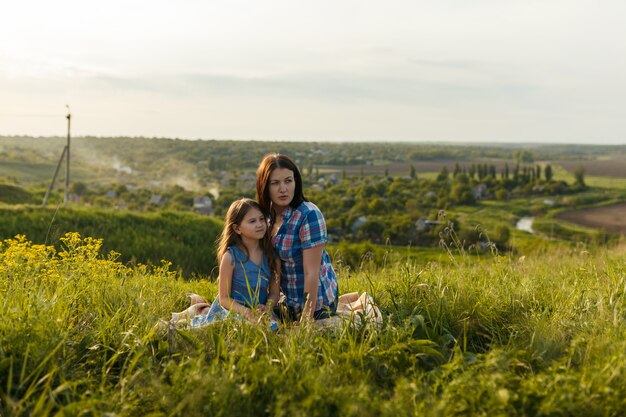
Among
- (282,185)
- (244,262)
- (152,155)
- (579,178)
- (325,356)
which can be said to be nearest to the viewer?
(325,356)

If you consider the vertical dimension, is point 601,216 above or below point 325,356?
below

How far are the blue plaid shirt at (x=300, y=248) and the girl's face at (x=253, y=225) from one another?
0.15 metres

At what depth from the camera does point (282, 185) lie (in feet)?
14.5

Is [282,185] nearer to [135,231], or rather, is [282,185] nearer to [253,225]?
[253,225]

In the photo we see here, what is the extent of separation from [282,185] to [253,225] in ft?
1.45

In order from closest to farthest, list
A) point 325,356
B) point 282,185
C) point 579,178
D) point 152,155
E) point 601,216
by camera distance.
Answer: point 325,356
point 282,185
point 601,216
point 152,155
point 579,178

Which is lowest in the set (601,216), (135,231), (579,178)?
(601,216)

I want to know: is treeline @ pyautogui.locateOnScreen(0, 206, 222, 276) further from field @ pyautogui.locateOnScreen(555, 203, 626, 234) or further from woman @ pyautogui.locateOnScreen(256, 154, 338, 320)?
field @ pyautogui.locateOnScreen(555, 203, 626, 234)

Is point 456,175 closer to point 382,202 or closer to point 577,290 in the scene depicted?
point 382,202

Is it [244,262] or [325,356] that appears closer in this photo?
[325,356]

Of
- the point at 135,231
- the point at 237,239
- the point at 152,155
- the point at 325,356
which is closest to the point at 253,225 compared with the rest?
the point at 237,239

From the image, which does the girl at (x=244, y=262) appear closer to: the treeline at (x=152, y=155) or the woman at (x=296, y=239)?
the woman at (x=296, y=239)

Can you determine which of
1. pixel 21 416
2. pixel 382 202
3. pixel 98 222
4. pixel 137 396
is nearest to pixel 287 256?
pixel 137 396

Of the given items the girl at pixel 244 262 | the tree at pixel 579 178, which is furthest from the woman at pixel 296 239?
the tree at pixel 579 178
